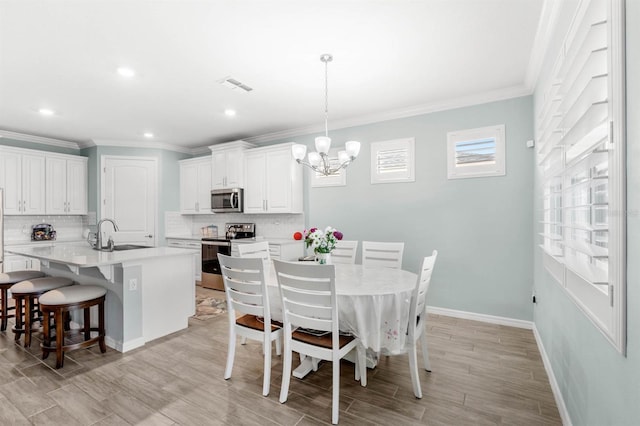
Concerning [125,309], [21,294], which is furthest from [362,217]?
[21,294]

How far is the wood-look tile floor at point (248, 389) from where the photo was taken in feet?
6.41

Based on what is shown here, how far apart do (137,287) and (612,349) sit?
3.41 meters

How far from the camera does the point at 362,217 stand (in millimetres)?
4410

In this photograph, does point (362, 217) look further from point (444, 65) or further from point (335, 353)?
point (335, 353)

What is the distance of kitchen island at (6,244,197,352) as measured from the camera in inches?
114

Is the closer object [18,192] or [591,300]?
[591,300]

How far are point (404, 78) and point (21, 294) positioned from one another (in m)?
4.28

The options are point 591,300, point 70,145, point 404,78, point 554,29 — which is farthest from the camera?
point 70,145

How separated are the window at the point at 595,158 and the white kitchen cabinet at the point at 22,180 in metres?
6.97

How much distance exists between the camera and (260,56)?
107 inches

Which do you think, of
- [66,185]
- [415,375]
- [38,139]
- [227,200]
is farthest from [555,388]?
[38,139]

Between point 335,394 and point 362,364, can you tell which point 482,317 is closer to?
point 362,364

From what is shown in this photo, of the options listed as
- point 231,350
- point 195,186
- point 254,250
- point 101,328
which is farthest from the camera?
point 195,186

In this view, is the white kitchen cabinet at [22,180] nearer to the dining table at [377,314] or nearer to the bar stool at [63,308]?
the bar stool at [63,308]
